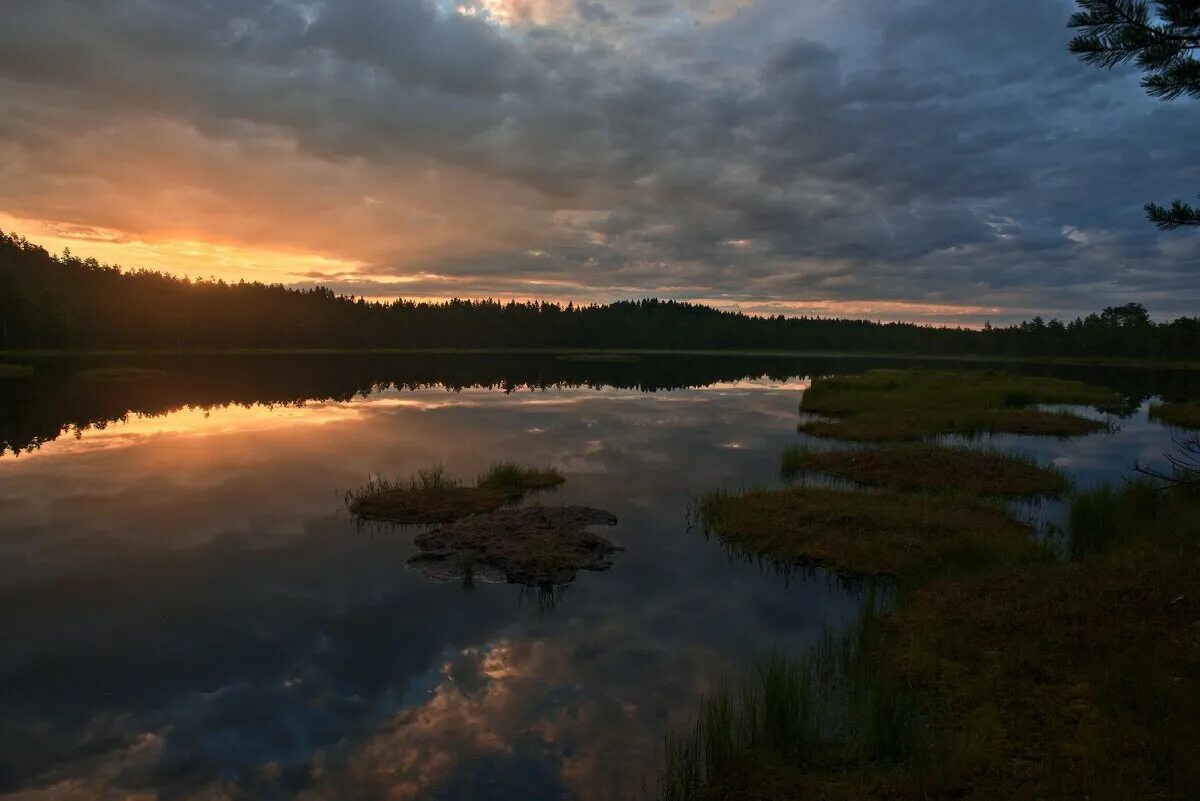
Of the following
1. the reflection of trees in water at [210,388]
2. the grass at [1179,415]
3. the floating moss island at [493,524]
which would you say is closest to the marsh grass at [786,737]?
the floating moss island at [493,524]

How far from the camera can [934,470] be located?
2889cm

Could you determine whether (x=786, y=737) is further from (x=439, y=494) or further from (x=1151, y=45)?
(x=439, y=494)

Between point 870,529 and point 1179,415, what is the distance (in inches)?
1948

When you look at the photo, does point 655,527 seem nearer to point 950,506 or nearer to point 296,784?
point 950,506

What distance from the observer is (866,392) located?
206 feet

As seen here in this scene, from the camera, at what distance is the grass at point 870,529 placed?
58.3ft

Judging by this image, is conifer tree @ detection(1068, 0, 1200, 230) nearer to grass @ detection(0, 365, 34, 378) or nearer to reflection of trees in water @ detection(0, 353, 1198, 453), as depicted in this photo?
reflection of trees in water @ detection(0, 353, 1198, 453)

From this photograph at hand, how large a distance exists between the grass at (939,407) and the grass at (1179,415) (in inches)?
207

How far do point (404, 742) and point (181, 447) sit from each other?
32.1 m

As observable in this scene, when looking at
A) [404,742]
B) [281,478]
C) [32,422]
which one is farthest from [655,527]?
[32,422]

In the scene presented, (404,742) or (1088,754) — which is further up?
(1088,754)

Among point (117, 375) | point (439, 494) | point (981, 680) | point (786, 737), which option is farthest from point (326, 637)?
point (117, 375)

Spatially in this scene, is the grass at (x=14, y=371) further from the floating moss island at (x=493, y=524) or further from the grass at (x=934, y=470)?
the grass at (x=934, y=470)

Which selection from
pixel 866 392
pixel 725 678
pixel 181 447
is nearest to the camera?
pixel 725 678
